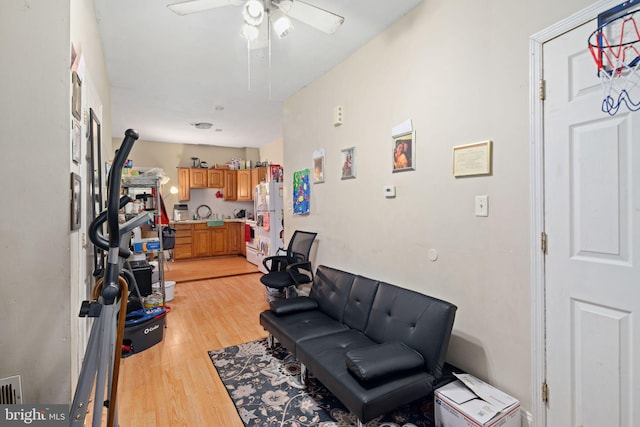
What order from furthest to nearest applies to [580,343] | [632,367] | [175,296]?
[175,296] < [580,343] < [632,367]

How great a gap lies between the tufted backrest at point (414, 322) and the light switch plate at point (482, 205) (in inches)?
23.7

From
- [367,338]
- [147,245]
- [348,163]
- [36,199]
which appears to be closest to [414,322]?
[367,338]

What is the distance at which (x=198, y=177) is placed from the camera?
718 centimetres

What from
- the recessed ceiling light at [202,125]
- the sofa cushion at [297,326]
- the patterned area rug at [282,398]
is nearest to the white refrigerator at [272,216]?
the recessed ceiling light at [202,125]

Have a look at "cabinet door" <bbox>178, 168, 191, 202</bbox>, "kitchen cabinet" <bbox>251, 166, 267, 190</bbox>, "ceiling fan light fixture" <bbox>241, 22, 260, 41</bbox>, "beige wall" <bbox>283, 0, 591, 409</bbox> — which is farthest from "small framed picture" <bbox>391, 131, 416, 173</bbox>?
"cabinet door" <bbox>178, 168, 191, 202</bbox>

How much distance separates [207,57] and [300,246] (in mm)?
2265

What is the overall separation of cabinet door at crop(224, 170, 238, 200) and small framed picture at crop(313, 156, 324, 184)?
14.6 ft

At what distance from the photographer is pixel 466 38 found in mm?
1935

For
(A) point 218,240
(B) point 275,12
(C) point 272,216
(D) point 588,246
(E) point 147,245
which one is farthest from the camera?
(A) point 218,240

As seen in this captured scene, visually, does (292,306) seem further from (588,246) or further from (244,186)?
(244,186)

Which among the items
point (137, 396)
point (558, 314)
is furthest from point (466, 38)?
point (137, 396)

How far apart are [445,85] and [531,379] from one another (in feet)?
6.06

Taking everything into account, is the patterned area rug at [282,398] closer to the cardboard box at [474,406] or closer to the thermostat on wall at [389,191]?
the cardboard box at [474,406]

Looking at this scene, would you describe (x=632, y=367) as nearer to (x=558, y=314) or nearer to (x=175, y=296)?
(x=558, y=314)
